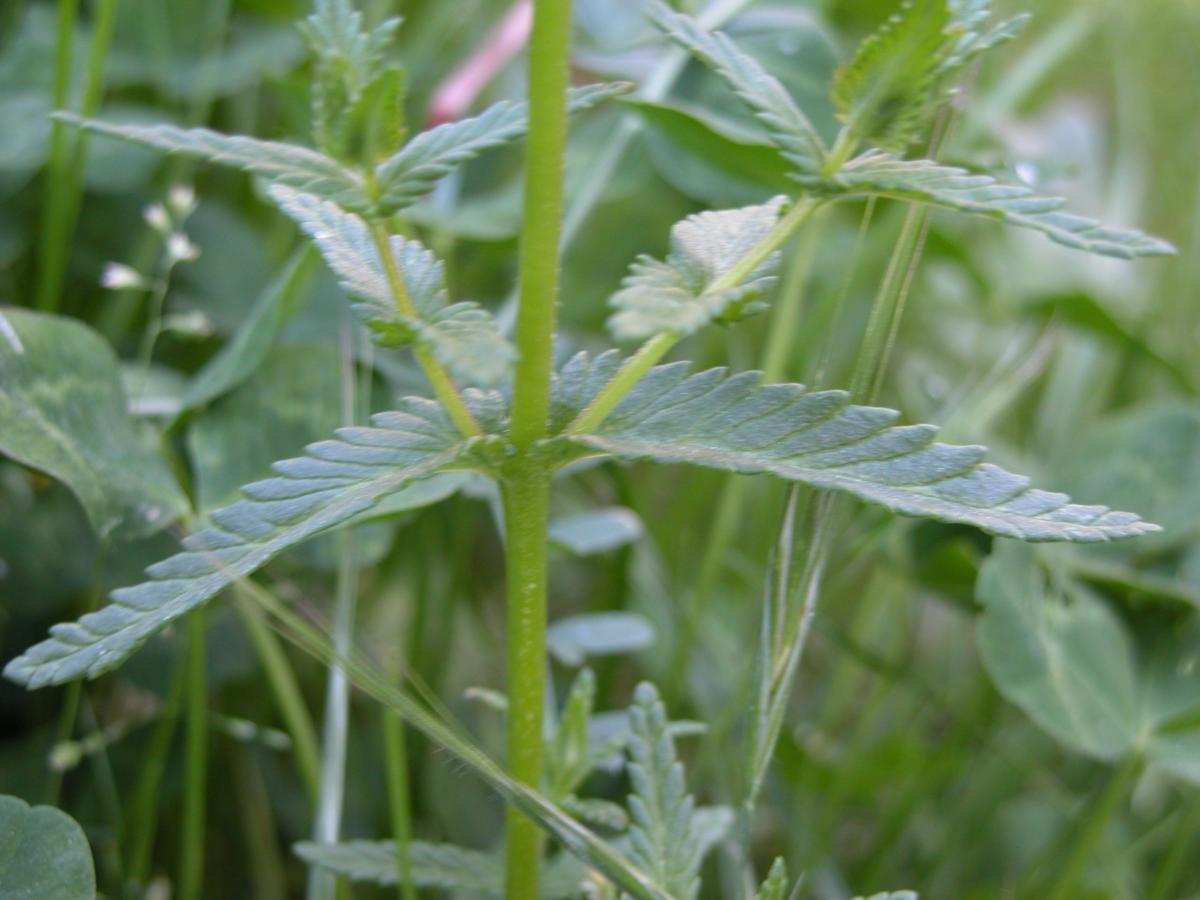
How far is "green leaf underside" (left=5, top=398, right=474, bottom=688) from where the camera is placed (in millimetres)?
316

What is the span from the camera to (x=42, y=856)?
396 mm

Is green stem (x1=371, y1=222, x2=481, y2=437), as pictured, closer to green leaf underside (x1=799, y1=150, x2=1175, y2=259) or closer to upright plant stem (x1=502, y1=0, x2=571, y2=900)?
upright plant stem (x1=502, y1=0, x2=571, y2=900)

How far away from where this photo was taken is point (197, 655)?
546mm

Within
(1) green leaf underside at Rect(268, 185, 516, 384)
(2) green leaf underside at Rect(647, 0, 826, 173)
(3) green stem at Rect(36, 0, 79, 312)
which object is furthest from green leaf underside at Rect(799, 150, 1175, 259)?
(3) green stem at Rect(36, 0, 79, 312)

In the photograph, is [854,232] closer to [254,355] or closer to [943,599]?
[943,599]

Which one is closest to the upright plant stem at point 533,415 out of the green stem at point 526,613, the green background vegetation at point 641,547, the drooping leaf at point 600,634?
the green stem at point 526,613

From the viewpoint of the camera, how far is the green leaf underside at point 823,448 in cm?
33

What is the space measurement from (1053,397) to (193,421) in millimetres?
727

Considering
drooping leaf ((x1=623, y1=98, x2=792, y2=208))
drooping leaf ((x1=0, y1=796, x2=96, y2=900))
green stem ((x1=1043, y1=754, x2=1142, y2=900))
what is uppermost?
drooping leaf ((x1=623, y1=98, x2=792, y2=208))

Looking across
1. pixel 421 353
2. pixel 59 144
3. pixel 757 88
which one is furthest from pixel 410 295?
pixel 59 144

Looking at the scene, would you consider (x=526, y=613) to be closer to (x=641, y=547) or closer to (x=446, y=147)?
(x=446, y=147)

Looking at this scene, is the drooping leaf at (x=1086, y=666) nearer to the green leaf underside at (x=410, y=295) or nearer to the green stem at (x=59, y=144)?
the green leaf underside at (x=410, y=295)

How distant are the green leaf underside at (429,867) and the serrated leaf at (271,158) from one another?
24 centimetres

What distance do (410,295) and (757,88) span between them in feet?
0.43
